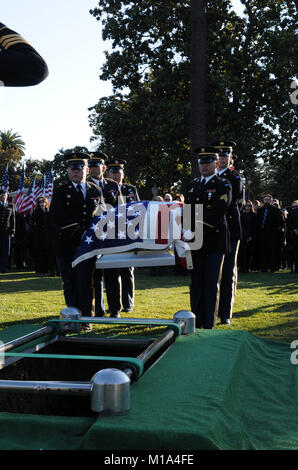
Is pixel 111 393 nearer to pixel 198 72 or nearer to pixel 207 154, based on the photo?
pixel 207 154

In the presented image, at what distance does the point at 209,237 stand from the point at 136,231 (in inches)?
53.2

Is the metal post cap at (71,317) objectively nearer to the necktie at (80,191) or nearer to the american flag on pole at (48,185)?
the necktie at (80,191)

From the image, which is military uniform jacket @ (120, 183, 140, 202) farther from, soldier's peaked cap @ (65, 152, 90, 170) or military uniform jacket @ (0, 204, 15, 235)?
military uniform jacket @ (0, 204, 15, 235)

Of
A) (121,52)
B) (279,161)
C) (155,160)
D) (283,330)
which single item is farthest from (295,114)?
(283,330)

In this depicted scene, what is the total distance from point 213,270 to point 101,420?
381 cm

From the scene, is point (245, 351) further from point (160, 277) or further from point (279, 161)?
point (279, 161)

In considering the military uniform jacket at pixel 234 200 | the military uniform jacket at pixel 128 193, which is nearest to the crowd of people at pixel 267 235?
the military uniform jacket at pixel 128 193

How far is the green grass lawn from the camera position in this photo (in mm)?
6590

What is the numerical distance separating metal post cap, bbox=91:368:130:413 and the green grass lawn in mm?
3476

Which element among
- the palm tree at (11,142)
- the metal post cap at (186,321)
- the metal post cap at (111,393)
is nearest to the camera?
the metal post cap at (111,393)

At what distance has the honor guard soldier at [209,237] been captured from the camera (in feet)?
19.1

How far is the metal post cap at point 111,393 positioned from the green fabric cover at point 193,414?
51 mm

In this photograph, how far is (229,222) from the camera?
265 inches
